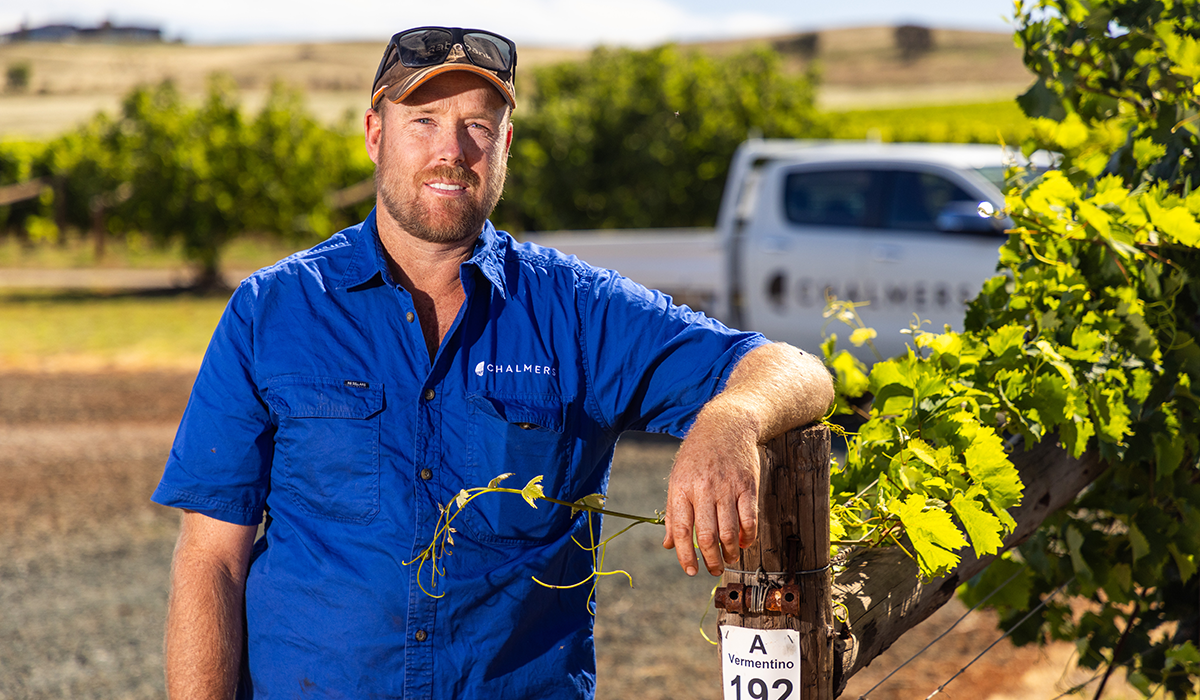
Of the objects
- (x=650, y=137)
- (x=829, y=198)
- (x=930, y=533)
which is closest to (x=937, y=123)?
(x=650, y=137)

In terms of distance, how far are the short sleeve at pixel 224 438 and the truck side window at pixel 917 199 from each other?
6.74m

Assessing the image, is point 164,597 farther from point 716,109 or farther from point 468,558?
point 716,109

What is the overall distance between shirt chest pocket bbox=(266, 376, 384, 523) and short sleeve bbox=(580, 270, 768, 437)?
397 mm

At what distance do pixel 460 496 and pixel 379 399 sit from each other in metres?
0.40

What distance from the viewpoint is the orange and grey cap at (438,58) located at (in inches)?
78.3

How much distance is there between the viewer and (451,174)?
1.98m

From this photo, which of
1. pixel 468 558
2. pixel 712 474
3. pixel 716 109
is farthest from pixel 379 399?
pixel 716 109

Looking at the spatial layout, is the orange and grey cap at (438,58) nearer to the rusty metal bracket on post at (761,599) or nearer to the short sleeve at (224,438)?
the short sleeve at (224,438)

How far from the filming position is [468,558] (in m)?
1.82

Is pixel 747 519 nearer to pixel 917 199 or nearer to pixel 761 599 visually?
pixel 761 599

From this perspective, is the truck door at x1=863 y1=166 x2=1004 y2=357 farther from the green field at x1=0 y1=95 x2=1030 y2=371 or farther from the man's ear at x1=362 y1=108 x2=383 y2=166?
the man's ear at x1=362 y1=108 x2=383 y2=166

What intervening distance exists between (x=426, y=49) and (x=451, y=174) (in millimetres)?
239

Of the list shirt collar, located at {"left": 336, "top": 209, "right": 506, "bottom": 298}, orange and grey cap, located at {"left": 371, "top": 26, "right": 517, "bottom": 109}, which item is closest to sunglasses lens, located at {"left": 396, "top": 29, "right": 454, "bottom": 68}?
orange and grey cap, located at {"left": 371, "top": 26, "right": 517, "bottom": 109}

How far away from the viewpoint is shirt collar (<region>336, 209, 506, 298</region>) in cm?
195
